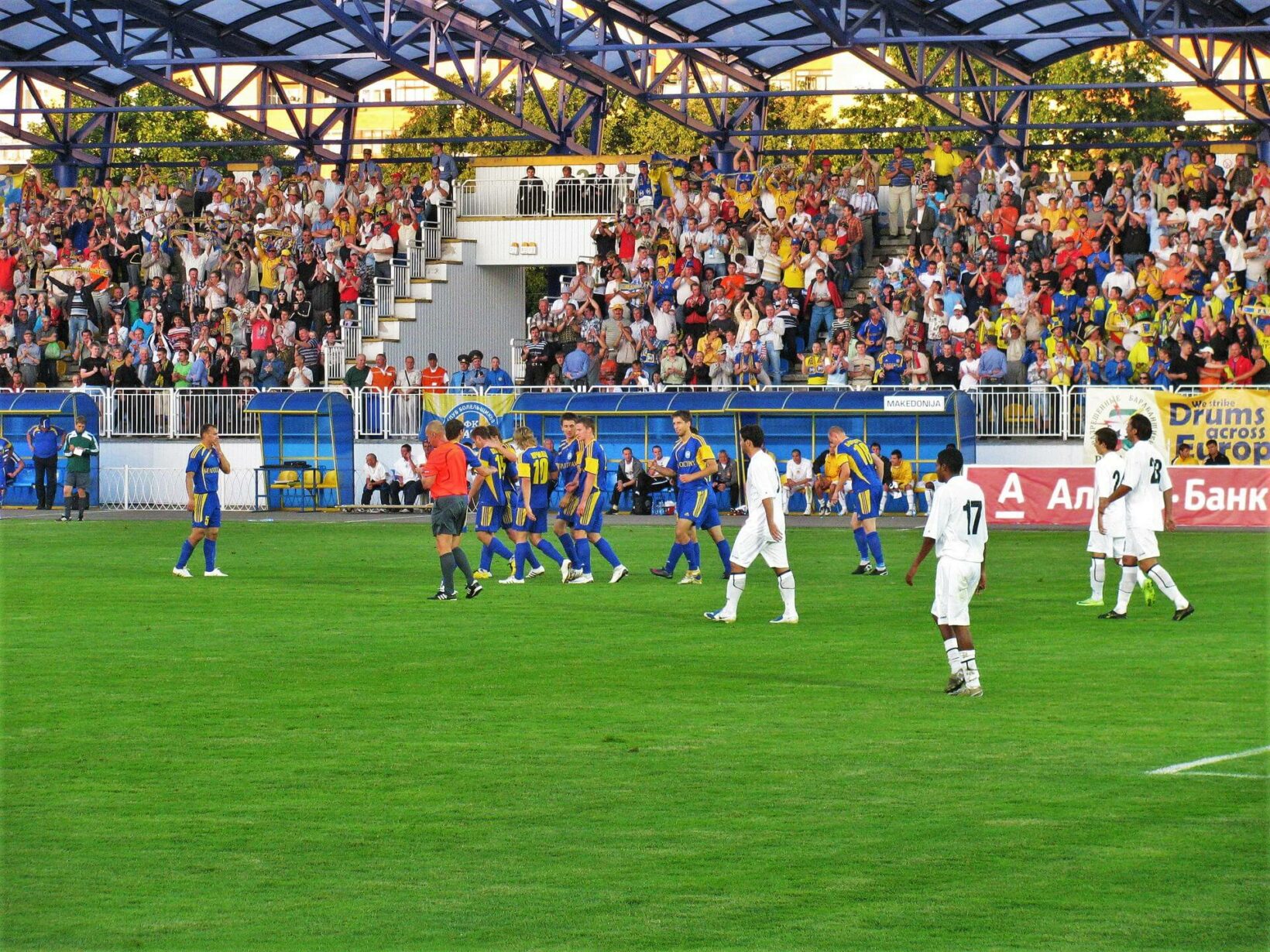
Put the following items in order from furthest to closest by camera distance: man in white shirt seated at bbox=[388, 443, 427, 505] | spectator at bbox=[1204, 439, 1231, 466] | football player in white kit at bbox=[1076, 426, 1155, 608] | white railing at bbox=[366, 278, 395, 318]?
white railing at bbox=[366, 278, 395, 318] < man in white shirt seated at bbox=[388, 443, 427, 505] < spectator at bbox=[1204, 439, 1231, 466] < football player in white kit at bbox=[1076, 426, 1155, 608]

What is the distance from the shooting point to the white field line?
10477 millimetres

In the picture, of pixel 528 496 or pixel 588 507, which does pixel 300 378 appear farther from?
pixel 588 507

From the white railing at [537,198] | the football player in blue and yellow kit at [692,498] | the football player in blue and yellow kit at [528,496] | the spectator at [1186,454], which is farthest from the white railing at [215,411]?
the football player in blue and yellow kit at [692,498]

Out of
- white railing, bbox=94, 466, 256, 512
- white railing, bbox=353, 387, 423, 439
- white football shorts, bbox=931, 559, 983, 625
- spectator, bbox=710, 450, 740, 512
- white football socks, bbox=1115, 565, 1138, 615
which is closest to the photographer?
white football shorts, bbox=931, 559, 983, 625

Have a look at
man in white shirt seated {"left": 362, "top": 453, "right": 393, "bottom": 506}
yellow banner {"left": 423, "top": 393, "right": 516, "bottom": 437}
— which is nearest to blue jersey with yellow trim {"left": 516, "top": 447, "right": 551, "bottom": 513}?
yellow banner {"left": 423, "top": 393, "right": 516, "bottom": 437}

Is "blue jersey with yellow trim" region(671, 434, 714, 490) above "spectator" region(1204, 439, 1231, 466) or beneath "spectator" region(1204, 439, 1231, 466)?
above

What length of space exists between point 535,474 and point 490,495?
0.63 m

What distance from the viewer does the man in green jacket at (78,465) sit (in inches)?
1395

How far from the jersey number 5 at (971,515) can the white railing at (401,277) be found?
104 ft

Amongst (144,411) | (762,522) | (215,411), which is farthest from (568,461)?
(144,411)

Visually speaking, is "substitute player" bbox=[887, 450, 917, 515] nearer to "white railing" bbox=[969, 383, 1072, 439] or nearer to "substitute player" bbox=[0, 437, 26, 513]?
"white railing" bbox=[969, 383, 1072, 439]

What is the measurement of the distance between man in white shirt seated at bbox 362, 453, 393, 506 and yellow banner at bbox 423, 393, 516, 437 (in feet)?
4.26

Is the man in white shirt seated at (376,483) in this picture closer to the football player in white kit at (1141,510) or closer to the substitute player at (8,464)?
the substitute player at (8,464)

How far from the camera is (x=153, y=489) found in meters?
39.5
